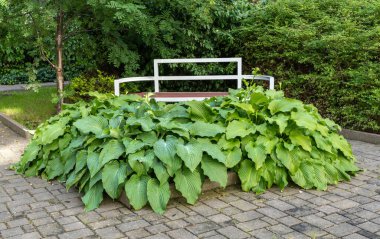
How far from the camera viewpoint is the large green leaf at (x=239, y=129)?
5.21 meters

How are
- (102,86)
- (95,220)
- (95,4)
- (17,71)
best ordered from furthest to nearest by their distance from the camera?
(17,71), (102,86), (95,4), (95,220)

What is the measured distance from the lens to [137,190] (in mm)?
4633

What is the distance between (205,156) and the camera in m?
4.98

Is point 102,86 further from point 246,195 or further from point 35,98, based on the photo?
point 246,195

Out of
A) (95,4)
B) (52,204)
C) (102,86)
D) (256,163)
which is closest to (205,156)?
(256,163)

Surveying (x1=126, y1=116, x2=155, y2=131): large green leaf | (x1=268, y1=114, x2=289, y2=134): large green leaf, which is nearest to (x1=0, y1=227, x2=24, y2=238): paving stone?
(x1=126, y1=116, x2=155, y2=131): large green leaf

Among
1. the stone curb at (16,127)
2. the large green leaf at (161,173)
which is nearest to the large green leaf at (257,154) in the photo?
the large green leaf at (161,173)

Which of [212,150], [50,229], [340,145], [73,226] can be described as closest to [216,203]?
[212,150]

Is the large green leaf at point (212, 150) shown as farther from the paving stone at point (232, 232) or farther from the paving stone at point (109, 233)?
the paving stone at point (109, 233)

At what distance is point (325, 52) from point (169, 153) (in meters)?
4.73

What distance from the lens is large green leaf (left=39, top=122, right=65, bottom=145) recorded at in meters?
5.58

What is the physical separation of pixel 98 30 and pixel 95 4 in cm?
169

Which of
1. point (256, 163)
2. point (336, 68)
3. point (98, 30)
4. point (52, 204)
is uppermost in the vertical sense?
point (98, 30)

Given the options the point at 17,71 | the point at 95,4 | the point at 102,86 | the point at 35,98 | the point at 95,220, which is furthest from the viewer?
the point at 17,71
